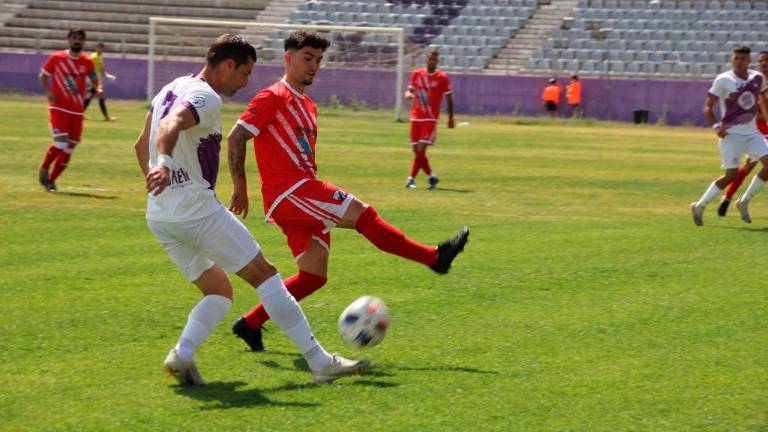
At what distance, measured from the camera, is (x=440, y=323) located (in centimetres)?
818

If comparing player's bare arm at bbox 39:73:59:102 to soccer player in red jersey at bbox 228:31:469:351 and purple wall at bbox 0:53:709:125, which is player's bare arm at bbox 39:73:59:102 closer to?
soccer player in red jersey at bbox 228:31:469:351

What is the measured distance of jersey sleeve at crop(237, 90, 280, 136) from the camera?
23.4 feet

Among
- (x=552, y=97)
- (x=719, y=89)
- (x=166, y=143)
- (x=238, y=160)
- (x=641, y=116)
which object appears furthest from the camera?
(x=552, y=97)

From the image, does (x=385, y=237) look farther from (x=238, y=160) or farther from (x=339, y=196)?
(x=238, y=160)

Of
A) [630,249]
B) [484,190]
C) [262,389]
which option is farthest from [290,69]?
[484,190]

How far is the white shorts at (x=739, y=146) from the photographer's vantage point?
14695 mm

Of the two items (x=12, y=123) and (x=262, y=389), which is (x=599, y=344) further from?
(x=12, y=123)

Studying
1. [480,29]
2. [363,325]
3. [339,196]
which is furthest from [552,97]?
[363,325]

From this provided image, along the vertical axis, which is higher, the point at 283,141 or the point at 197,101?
the point at 197,101

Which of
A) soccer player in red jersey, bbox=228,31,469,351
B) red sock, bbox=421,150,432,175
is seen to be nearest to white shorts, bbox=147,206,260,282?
soccer player in red jersey, bbox=228,31,469,351

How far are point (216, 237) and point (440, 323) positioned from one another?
2441mm

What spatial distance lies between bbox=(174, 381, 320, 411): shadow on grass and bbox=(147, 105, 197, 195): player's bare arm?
3.70ft

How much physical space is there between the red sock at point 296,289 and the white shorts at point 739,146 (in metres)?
8.72

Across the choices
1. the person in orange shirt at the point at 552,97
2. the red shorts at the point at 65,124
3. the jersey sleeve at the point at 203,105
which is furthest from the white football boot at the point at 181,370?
the person in orange shirt at the point at 552,97
